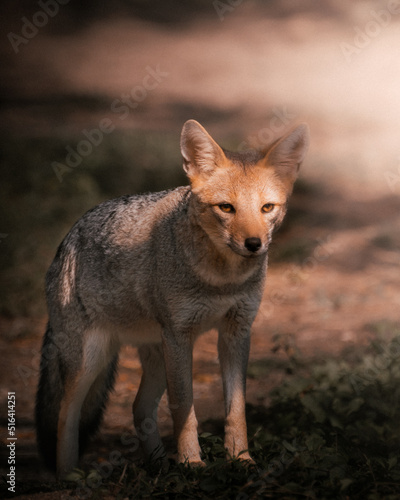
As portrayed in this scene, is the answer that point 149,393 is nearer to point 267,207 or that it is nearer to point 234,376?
point 234,376

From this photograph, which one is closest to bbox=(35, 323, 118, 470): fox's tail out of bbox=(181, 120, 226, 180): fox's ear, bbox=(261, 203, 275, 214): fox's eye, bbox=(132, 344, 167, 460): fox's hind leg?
bbox=(132, 344, 167, 460): fox's hind leg

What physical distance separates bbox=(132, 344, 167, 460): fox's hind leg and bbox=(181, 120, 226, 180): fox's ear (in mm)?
1547

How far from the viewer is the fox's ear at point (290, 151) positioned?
381cm

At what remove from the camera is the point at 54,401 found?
15.3ft

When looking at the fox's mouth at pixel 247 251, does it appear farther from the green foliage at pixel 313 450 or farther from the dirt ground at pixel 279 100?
the dirt ground at pixel 279 100

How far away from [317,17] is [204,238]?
8035mm

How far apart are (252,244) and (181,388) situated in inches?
44.3

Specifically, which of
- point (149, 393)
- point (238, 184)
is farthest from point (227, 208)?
point (149, 393)

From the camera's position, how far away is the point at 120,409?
611 cm

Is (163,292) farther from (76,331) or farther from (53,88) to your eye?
(53,88)

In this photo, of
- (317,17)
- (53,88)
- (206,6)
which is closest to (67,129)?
(53,88)

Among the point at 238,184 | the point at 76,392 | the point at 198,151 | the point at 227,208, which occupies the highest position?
the point at 198,151

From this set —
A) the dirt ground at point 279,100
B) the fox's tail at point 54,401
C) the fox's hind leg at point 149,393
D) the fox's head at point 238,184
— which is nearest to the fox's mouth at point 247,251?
the fox's head at point 238,184

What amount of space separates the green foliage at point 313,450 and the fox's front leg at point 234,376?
14cm
